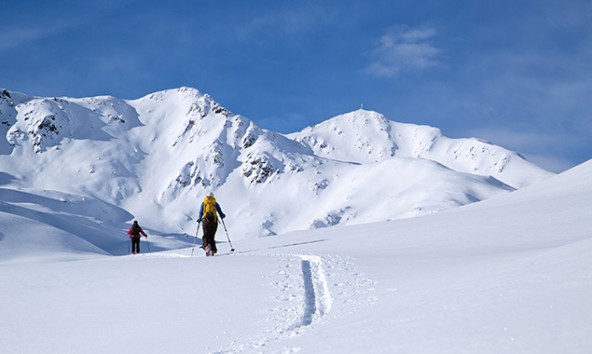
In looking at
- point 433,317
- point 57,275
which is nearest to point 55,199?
point 57,275

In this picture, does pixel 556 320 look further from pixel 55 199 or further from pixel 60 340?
pixel 55 199

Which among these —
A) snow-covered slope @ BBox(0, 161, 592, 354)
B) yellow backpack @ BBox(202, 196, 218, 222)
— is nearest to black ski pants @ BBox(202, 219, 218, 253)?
yellow backpack @ BBox(202, 196, 218, 222)

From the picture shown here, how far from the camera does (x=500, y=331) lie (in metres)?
5.05

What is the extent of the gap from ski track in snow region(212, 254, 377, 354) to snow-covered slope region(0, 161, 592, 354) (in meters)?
0.03

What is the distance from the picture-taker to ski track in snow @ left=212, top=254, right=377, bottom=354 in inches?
279

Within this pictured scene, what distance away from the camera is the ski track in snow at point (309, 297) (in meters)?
7.09

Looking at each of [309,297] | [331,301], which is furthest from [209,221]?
[331,301]

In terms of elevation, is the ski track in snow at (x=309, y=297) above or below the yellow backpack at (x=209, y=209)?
below

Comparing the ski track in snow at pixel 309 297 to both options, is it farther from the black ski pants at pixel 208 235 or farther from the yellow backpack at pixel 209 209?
the yellow backpack at pixel 209 209

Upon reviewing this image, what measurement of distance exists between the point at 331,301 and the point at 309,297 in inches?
24.3

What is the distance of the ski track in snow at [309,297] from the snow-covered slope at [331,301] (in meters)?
0.03

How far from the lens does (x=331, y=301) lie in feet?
29.6

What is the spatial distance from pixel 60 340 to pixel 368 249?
406 inches

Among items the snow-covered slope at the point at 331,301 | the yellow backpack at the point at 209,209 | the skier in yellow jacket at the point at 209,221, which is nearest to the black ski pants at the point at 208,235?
the skier in yellow jacket at the point at 209,221
